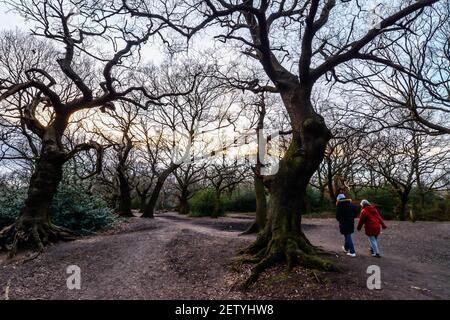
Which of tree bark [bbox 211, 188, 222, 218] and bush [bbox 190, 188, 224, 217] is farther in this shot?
bush [bbox 190, 188, 224, 217]

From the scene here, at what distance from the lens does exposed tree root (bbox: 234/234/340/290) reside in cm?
550

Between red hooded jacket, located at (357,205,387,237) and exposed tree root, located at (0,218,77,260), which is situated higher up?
red hooded jacket, located at (357,205,387,237)

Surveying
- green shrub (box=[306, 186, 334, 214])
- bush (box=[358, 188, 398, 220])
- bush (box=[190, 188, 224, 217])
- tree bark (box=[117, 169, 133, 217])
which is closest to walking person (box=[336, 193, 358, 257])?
bush (box=[190, 188, 224, 217])

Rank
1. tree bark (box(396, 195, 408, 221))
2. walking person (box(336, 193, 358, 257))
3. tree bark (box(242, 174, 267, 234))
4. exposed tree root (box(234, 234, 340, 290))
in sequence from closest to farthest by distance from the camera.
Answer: exposed tree root (box(234, 234, 340, 290))
walking person (box(336, 193, 358, 257))
tree bark (box(242, 174, 267, 234))
tree bark (box(396, 195, 408, 221))

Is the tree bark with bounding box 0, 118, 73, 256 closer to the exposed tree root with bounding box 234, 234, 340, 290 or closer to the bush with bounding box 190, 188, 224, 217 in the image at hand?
the exposed tree root with bounding box 234, 234, 340, 290

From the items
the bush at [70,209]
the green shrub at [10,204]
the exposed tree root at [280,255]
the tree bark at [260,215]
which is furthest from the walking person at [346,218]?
the green shrub at [10,204]

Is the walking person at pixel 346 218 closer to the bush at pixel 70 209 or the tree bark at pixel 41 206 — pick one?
the tree bark at pixel 41 206

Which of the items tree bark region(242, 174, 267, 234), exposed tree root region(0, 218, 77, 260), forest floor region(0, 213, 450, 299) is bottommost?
forest floor region(0, 213, 450, 299)

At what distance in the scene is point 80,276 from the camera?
5.99m

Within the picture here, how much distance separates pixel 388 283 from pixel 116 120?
20287mm

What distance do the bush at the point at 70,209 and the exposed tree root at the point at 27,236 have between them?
1872 millimetres

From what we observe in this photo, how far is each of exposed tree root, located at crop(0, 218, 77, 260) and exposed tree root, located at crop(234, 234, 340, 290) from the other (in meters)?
5.68

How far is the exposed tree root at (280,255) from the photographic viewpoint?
5.50 m

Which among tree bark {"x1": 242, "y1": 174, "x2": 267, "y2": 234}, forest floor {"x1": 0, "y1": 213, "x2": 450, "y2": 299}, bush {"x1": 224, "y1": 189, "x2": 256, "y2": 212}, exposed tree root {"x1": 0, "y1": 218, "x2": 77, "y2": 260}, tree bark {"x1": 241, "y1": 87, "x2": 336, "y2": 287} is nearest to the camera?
forest floor {"x1": 0, "y1": 213, "x2": 450, "y2": 299}
